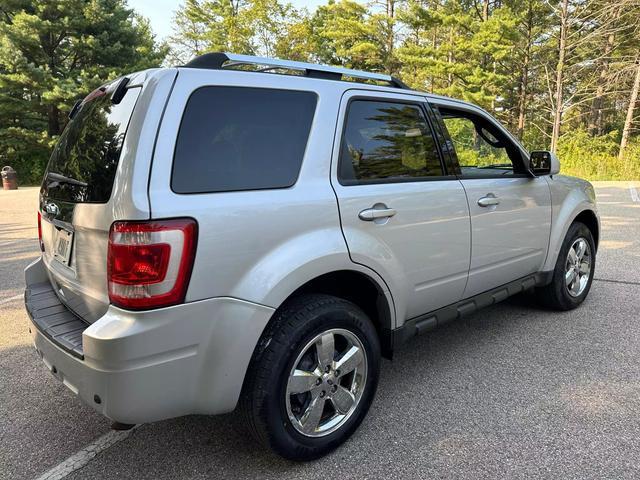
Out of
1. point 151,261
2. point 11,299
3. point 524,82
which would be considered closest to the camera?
point 151,261

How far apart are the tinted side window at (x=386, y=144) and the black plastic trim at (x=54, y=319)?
1.42 metres

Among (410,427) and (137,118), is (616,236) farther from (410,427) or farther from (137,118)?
(137,118)

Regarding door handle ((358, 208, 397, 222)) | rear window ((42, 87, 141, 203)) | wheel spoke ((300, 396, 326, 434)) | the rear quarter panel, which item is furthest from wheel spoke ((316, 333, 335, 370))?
rear window ((42, 87, 141, 203))

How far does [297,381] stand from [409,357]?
4.81ft

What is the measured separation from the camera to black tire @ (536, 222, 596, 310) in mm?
3990

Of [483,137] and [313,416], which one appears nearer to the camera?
[313,416]

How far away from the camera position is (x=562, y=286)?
4051 mm

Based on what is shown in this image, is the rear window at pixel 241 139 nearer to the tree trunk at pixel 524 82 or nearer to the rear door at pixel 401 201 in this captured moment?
the rear door at pixel 401 201

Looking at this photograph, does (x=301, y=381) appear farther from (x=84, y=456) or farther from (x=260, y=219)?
(x=84, y=456)

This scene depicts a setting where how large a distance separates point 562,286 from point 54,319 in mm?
3879

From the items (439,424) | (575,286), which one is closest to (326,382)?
(439,424)

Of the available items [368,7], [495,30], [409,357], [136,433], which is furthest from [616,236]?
[368,7]

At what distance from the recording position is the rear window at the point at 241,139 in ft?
6.13

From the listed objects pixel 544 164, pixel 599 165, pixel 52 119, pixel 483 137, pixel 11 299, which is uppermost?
pixel 52 119
